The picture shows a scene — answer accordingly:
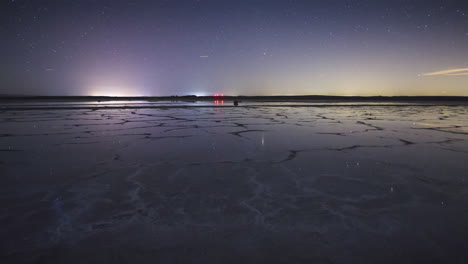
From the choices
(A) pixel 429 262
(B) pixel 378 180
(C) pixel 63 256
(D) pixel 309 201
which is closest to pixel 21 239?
(C) pixel 63 256

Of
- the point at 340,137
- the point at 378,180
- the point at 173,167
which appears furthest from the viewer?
the point at 340,137

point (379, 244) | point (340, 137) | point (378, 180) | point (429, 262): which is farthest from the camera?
point (340, 137)

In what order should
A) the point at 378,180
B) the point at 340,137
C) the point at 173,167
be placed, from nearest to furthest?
the point at 378,180 → the point at 173,167 → the point at 340,137

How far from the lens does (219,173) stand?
2.21 meters

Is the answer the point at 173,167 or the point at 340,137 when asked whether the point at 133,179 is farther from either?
the point at 340,137

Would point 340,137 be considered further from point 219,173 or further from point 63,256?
point 63,256

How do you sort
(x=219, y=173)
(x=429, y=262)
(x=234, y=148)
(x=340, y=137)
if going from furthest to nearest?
(x=340, y=137) < (x=234, y=148) < (x=219, y=173) < (x=429, y=262)

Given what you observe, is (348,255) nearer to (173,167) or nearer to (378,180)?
(378,180)

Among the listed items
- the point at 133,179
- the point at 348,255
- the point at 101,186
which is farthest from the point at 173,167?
the point at 348,255

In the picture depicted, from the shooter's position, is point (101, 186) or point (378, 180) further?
point (378, 180)

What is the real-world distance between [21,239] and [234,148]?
2.30 m

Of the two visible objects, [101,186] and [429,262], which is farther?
[101,186]

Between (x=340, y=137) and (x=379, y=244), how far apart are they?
316 centimetres

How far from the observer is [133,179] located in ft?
6.70
